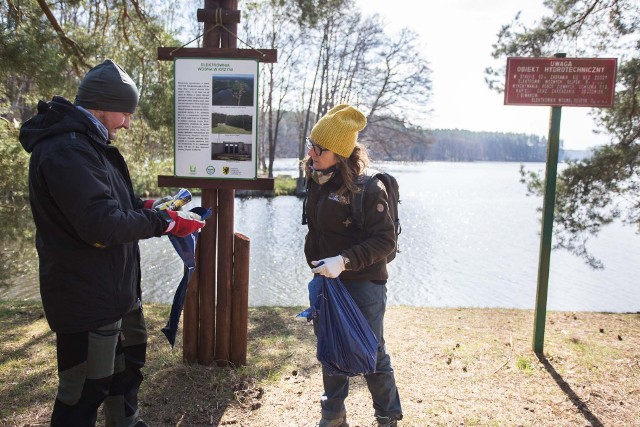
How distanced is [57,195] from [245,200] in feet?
73.1

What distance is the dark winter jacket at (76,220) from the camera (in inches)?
81.7

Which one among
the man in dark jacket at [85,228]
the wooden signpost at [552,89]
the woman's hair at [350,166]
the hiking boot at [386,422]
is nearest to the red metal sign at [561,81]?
the wooden signpost at [552,89]

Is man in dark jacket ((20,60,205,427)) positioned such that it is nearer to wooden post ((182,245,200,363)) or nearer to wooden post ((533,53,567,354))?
wooden post ((182,245,200,363))

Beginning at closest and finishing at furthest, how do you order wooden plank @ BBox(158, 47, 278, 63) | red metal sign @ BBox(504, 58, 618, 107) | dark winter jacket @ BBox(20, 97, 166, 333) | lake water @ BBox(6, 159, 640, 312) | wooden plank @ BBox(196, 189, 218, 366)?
dark winter jacket @ BBox(20, 97, 166, 333)
wooden plank @ BBox(158, 47, 278, 63)
wooden plank @ BBox(196, 189, 218, 366)
red metal sign @ BBox(504, 58, 618, 107)
lake water @ BBox(6, 159, 640, 312)

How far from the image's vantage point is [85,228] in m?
2.08

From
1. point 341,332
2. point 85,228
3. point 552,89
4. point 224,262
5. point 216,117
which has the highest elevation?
point 552,89

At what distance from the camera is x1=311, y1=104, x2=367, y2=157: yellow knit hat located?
2760 millimetres

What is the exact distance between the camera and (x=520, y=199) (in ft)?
94.9

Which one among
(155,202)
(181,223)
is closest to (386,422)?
(181,223)

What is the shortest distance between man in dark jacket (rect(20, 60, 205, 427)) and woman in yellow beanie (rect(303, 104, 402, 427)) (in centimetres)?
83

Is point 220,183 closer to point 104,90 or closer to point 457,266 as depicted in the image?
point 104,90

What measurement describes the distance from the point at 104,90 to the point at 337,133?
1168 millimetres

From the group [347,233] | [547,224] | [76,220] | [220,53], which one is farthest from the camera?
[547,224]

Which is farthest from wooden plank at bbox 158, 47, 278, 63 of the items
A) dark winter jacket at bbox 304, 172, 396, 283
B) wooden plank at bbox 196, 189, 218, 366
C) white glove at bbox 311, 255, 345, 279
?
white glove at bbox 311, 255, 345, 279
